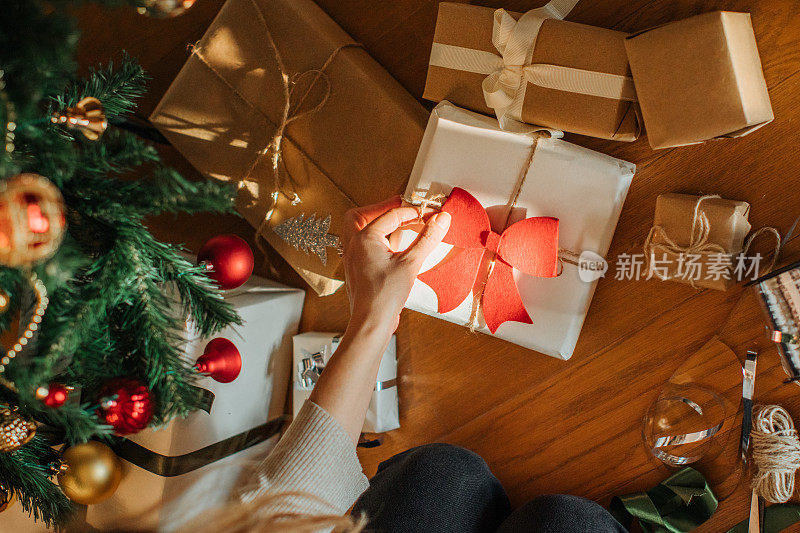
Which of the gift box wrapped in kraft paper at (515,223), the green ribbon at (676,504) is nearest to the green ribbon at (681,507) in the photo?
the green ribbon at (676,504)

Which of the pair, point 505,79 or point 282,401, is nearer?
point 505,79

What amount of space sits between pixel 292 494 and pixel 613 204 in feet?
2.42

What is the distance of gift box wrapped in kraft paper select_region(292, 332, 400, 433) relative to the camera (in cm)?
120

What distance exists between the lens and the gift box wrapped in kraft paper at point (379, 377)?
3.93ft

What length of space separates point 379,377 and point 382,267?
38cm

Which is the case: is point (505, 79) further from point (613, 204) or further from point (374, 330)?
point (374, 330)

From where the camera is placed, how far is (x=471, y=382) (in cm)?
120

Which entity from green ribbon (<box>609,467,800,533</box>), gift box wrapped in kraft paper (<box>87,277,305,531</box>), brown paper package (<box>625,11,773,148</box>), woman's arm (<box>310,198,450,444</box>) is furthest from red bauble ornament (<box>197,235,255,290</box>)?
green ribbon (<box>609,467,800,533</box>)

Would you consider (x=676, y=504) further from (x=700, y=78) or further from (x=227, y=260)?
(x=227, y=260)

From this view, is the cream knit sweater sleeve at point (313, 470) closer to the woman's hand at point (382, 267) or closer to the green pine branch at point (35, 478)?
the woman's hand at point (382, 267)

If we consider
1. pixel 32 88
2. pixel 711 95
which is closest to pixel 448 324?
pixel 711 95

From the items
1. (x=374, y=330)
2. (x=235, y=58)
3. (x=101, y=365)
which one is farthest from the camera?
(x=235, y=58)

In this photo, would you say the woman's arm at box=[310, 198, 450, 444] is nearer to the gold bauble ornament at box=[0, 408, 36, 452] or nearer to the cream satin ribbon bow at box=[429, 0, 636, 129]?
the cream satin ribbon bow at box=[429, 0, 636, 129]

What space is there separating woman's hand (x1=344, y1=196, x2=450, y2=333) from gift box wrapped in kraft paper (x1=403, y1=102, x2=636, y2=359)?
80mm
